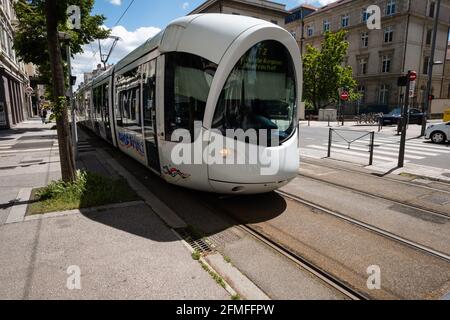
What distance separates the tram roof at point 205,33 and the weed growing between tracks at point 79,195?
9.57 feet

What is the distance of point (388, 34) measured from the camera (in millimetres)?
45469

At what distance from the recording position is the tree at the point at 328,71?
3922 centimetres

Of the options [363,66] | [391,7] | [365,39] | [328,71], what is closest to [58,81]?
[328,71]

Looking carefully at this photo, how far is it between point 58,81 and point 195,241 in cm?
423

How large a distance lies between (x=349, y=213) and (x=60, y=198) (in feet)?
17.6

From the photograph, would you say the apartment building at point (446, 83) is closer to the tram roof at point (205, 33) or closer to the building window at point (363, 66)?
the building window at point (363, 66)

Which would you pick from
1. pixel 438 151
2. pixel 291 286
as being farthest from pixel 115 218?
pixel 438 151

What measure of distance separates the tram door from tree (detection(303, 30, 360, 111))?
123 ft

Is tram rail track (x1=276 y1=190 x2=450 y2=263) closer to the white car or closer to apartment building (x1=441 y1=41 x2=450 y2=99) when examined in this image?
the white car

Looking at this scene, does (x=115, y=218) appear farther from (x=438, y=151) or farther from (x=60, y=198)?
(x=438, y=151)

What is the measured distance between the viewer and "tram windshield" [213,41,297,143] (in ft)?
16.8

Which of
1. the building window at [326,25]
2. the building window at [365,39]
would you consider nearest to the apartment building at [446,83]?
the building window at [365,39]

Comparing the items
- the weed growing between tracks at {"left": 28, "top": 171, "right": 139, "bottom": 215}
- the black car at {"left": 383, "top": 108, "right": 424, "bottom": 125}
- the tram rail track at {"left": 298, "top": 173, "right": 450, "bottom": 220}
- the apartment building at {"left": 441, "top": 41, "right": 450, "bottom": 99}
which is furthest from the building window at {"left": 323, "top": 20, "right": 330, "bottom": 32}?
the weed growing between tracks at {"left": 28, "top": 171, "right": 139, "bottom": 215}
